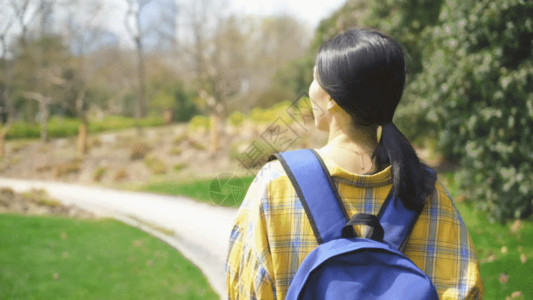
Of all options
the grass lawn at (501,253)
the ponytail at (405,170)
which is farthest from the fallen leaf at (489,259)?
the ponytail at (405,170)

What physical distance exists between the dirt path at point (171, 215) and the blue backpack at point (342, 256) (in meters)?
2.73

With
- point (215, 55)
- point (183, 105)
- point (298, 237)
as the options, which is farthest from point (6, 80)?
point (183, 105)

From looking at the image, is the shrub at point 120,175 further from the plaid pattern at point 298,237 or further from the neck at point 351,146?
the neck at point 351,146

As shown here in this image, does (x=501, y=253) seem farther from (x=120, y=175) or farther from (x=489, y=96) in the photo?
(x=120, y=175)

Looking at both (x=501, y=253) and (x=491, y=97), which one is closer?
(x=501, y=253)

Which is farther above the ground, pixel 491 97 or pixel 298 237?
pixel 298 237

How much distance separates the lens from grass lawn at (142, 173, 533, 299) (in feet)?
10.3

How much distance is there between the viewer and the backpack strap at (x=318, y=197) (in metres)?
1.14

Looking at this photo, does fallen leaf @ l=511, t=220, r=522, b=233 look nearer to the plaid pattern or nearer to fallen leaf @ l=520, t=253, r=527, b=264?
fallen leaf @ l=520, t=253, r=527, b=264

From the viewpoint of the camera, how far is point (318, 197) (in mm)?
1142

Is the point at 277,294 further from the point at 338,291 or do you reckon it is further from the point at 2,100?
the point at 2,100

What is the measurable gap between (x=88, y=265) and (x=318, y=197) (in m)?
3.79

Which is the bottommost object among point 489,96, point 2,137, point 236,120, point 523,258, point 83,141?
point 236,120

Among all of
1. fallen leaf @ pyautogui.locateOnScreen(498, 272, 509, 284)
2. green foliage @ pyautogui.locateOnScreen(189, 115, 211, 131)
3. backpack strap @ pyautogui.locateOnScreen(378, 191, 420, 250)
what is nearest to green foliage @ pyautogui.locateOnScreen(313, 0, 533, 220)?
fallen leaf @ pyautogui.locateOnScreen(498, 272, 509, 284)
